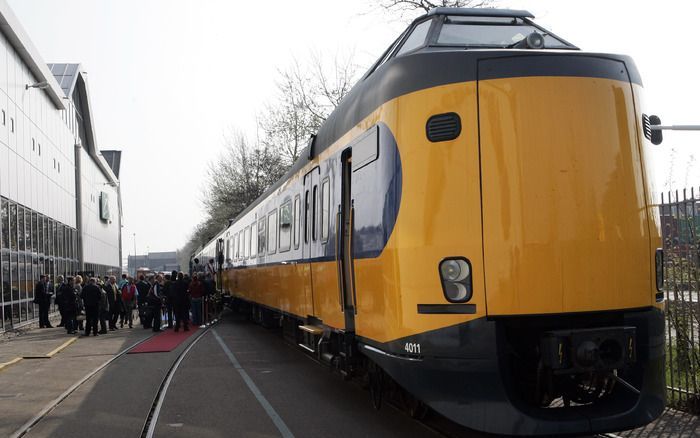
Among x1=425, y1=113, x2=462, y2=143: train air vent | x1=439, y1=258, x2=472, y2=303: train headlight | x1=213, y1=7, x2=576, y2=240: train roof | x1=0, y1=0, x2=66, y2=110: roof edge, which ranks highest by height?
x1=0, y1=0, x2=66, y2=110: roof edge

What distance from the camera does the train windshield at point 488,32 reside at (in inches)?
277

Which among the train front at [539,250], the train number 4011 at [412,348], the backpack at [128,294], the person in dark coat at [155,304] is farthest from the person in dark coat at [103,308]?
the train front at [539,250]

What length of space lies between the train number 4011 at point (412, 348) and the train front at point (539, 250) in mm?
68

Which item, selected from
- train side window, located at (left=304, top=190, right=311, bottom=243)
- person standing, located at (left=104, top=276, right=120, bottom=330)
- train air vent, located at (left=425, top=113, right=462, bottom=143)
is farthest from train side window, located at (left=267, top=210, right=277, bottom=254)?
person standing, located at (left=104, top=276, right=120, bottom=330)

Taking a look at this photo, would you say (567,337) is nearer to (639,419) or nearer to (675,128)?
(639,419)

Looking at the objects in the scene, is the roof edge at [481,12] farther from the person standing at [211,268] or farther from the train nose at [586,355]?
the person standing at [211,268]

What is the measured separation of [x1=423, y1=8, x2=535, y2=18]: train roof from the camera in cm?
725

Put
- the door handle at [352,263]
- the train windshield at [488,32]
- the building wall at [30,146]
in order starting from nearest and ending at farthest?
the door handle at [352,263] → the train windshield at [488,32] → the building wall at [30,146]

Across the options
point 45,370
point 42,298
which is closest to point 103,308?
point 42,298

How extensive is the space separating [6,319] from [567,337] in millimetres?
19366

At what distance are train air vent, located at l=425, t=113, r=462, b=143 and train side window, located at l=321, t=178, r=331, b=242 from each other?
2559mm

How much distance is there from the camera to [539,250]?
5348 mm

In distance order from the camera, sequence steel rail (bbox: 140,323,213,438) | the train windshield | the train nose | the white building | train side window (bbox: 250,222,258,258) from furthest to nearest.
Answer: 1. the white building
2. train side window (bbox: 250,222,258,258)
3. steel rail (bbox: 140,323,213,438)
4. the train windshield
5. the train nose

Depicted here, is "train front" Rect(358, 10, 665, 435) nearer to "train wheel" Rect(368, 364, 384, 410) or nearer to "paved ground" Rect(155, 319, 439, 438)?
"train wheel" Rect(368, 364, 384, 410)
